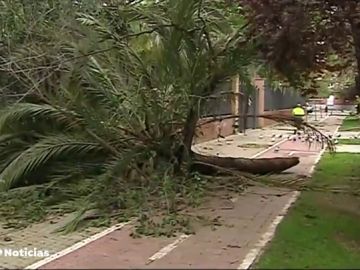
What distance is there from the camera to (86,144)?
1120 centimetres

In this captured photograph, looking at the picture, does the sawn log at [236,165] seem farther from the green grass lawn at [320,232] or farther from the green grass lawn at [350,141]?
the green grass lawn at [350,141]

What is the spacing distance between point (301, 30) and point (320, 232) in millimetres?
2879

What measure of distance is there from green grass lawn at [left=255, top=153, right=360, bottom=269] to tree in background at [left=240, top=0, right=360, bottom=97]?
2.22m

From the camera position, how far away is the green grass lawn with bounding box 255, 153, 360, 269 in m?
6.12

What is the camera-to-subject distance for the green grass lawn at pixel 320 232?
6125 mm

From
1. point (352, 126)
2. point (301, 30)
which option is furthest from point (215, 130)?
→ point (352, 126)

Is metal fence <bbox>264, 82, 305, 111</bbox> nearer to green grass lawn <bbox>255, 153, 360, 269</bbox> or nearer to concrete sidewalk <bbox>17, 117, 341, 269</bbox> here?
green grass lawn <bbox>255, 153, 360, 269</bbox>

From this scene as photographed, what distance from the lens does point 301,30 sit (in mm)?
9141

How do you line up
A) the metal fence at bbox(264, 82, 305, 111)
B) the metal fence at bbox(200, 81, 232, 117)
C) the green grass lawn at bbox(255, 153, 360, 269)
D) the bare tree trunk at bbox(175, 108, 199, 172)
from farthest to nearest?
1. the metal fence at bbox(264, 82, 305, 111)
2. the metal fence at bbox(200, 81, 232, 117)
3. the bare tree trunk at bbox(175, 108, 199, 172)
4. the green grass lawn at bbox(255, 153, 360, 269)

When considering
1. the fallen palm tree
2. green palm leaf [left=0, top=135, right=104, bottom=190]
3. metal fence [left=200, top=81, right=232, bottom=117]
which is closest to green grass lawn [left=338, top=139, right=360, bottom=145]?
the fallen palm tree

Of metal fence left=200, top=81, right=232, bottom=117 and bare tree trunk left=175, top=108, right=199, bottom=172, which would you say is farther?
metal fence left=200, top=81, right=232, bottom=117

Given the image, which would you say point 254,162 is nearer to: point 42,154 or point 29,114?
point 42,154

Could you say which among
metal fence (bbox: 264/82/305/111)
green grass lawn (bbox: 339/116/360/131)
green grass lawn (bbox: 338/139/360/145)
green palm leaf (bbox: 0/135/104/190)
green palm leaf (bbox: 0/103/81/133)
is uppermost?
green palm leaf (bbox: 0/103/81/133)

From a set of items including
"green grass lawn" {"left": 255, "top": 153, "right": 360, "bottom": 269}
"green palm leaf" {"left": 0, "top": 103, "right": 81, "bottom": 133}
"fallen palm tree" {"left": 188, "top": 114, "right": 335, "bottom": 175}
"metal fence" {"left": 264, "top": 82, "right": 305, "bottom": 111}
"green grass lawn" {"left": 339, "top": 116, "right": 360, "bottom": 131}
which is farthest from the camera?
"metal fence" {"left": 264, "top": 82, "right": 305, "bottom": 111}
